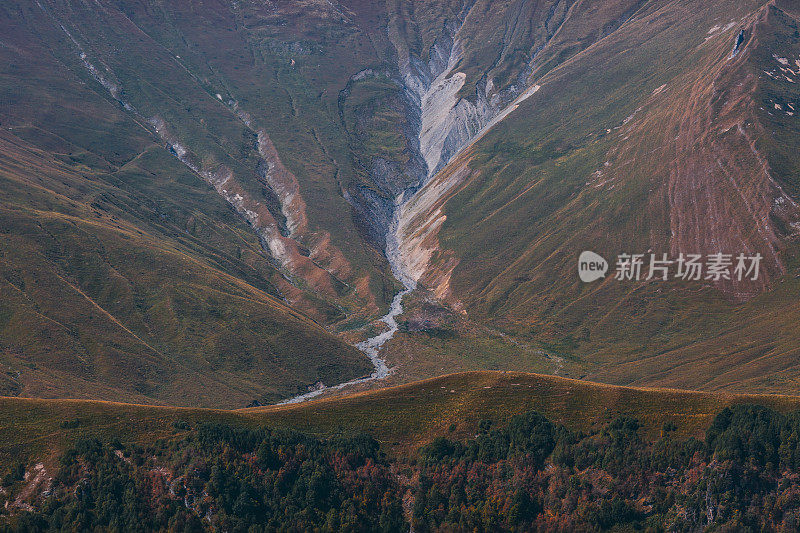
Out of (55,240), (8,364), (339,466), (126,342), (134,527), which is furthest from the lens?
(55,240)

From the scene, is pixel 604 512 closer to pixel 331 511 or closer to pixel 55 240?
pixel 331 511

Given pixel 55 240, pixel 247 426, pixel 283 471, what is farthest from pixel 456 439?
pixel 55 240

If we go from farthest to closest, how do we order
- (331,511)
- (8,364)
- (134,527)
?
(8,364)
(331,511)
(134,527)

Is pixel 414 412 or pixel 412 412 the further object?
pixel 412 412

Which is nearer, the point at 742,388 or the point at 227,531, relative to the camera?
the point at 227,531

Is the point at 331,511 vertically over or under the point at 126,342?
under

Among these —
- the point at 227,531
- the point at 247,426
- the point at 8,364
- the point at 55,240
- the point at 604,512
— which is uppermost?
the point at 55,240

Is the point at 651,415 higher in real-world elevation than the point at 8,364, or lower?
lower

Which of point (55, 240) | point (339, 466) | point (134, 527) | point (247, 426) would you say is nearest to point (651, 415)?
point (339, 466)

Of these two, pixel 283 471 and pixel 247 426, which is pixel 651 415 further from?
pixel 247 426
